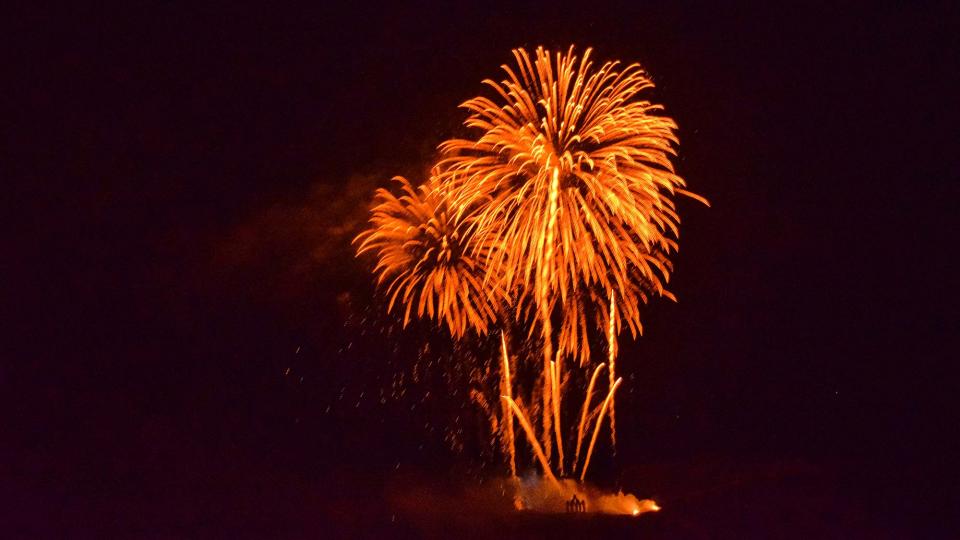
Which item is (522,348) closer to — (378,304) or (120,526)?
(378,304)

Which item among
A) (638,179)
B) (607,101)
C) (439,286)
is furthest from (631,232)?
(439,286)

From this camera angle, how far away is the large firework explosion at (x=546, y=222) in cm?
1570

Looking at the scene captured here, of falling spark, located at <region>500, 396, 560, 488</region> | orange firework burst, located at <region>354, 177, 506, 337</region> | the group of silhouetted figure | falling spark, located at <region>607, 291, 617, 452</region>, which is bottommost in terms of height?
the group of silhouetted figure

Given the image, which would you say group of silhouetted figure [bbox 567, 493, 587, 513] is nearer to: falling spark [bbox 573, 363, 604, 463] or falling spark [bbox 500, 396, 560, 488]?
Answer: falling spark [bbox 500, 396, 560, 488]

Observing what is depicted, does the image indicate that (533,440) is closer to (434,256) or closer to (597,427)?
(597,427)

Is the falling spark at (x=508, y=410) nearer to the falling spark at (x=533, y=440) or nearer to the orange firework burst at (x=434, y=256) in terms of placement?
the falling spark at (x=533, y=440)

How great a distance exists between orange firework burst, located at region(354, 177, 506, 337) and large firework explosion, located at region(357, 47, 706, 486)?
0.02 meters

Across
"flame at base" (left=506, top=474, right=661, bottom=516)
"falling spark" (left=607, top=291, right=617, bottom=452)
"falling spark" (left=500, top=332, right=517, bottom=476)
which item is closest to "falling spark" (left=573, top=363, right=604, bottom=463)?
"falling spark" (left=607, top=291, right=617, bottom=452)

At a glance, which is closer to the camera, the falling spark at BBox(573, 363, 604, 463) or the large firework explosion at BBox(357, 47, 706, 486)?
the large firework explosion at BBox(357, 47, 706, 486)

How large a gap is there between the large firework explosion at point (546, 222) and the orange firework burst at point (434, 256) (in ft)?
0.07

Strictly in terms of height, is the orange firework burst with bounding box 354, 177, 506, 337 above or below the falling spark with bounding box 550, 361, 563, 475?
above

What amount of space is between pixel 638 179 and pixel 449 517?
545cm

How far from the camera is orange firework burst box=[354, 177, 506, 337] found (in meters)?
17.4

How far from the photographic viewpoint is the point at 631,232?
54.1 feet
